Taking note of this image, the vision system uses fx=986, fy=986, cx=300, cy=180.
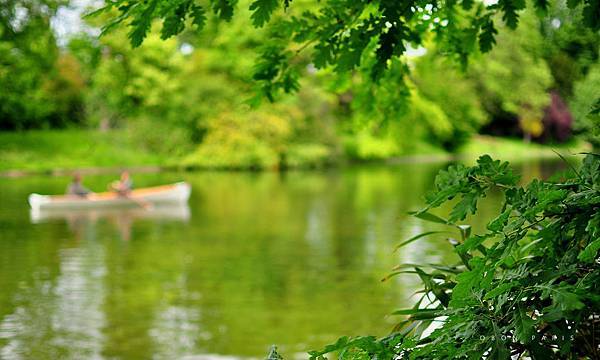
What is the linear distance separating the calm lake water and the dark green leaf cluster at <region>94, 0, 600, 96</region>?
1.56 meters

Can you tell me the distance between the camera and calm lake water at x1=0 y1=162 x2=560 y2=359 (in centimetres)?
910

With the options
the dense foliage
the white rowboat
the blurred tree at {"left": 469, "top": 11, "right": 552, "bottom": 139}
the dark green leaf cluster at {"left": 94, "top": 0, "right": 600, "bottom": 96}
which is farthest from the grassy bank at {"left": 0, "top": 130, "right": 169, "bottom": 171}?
the dark green leaf cluster at {"left": 94, "top": 0, "right": 600, "bottom": 96}

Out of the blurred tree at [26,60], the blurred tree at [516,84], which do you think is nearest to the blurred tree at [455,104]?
the blurred tree at [516,84]

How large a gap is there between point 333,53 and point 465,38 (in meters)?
0.75

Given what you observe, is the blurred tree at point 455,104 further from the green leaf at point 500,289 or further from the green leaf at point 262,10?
the green leaf at point 500,289

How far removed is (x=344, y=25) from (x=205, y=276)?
10206 mm

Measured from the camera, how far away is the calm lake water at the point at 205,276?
9102 millimetres

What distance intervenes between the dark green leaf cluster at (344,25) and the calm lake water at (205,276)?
156cm

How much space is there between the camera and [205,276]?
1252cm

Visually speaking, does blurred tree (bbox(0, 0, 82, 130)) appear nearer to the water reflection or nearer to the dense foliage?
the dense foliage

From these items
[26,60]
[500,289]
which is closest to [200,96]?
[26,60]

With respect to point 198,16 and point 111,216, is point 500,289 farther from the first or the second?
point 111,216

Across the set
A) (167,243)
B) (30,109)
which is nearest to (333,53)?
(167,243)

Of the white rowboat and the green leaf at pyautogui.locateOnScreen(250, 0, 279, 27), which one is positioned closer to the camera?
the green leaf at pyautogui.locateOnScreen(250, 0, 279, 27)
